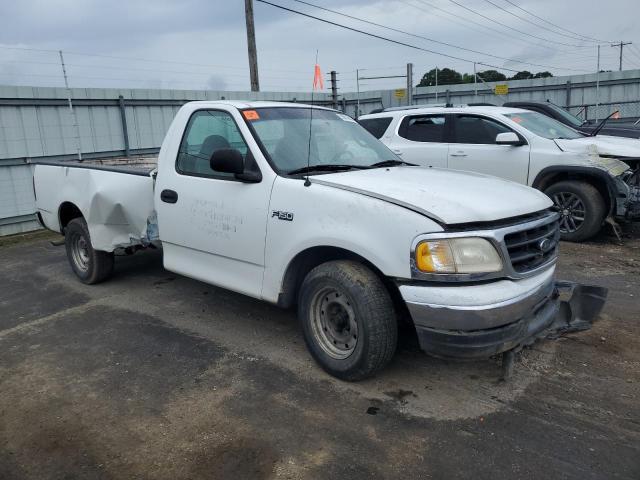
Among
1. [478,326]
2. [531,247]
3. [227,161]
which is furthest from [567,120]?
[478,326]

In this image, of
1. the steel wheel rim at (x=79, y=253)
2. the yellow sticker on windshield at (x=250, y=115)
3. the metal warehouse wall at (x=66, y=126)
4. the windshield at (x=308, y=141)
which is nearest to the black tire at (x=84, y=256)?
the steel wheel rim at (x=79, y=253)

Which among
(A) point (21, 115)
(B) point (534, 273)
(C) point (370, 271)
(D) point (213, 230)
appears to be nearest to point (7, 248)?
(A) point (21, 115)

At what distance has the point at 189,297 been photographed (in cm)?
571

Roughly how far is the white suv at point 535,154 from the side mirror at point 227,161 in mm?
4833

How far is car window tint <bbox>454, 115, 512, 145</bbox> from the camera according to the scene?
808cm

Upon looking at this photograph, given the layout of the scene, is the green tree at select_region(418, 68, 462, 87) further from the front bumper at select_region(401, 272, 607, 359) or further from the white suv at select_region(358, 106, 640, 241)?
the front bumper at select_region(401, 272, 607, 359)

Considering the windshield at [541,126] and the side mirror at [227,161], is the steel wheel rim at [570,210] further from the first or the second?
the side mirror at [227,161]

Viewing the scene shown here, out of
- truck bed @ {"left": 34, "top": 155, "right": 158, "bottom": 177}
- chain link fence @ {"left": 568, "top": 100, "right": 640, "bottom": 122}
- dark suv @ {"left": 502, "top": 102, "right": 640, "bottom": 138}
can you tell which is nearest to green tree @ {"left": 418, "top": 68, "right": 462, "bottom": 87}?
chain link fence @ {"left": 568, "top": 100, "right": 640, "bottom": 122}

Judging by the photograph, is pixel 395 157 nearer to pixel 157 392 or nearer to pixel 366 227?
pixel 366 227

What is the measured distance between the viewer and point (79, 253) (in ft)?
20.7

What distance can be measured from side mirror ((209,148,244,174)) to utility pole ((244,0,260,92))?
1217 centimetres

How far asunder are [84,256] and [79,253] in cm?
8

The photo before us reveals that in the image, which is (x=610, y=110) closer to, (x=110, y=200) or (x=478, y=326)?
(x=110, y=200)

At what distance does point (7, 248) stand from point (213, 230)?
5955 mm
